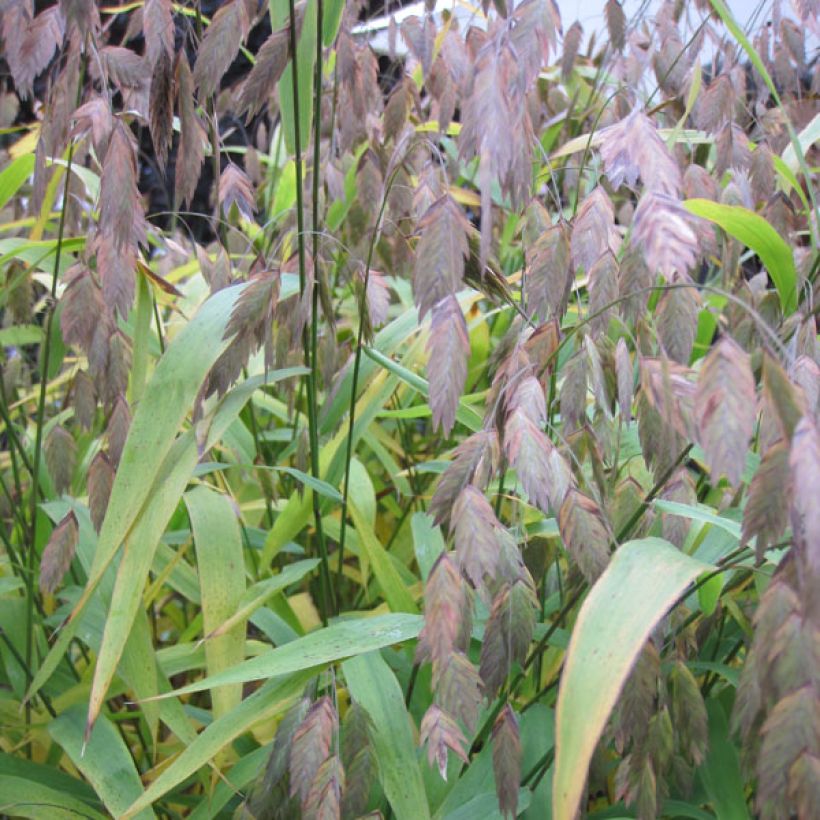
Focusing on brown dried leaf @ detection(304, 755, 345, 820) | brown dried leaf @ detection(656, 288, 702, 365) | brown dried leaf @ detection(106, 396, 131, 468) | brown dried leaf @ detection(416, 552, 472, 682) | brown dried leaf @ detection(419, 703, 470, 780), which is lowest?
brown dried leaf @ detection(304, 755, 345, 820)

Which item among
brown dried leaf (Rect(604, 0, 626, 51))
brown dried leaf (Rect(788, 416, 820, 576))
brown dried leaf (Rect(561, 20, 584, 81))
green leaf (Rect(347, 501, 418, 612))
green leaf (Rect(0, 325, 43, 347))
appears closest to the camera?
brown dried leaf (Rect(788, 416, 820, 576))

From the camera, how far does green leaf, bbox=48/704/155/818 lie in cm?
68

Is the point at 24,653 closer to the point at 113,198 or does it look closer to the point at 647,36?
the point at 113,198

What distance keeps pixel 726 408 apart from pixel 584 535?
160mm

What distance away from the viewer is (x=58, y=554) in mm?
723

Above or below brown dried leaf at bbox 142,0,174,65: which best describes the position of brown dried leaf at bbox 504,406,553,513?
below

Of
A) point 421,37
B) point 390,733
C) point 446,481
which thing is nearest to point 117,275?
point 446,481

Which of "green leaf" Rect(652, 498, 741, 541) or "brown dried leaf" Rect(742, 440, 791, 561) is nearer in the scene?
"brown dried leaf" Rect(742, 440, 791, 561)

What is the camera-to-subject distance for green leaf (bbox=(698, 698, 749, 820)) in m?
0.68

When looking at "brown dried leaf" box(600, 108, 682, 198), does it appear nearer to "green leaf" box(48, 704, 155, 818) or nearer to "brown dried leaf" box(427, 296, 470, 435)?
"brown dried leaf" box(427, 296, 470, 435)

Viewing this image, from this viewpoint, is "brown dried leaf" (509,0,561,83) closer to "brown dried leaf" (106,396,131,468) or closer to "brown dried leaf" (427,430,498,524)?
"brown dried leaf" (427,430,498,524)

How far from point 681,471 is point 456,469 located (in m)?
0.21

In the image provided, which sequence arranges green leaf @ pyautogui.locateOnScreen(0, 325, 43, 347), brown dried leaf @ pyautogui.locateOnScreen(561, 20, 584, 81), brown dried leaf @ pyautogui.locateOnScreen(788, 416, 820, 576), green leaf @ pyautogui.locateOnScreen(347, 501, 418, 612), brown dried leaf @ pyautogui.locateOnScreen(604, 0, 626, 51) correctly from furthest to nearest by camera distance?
1. brown dried leaf @ pyautogui.locateOnScreen(561, 20, 584, 81)
2. green leaf @ pyautogui.locateOnScreen(0, 325, 43, 347)
3. brown dried leaf @ pyautogui.locateOnScreen(604, 0, 626, 51)
4. green leaf @ pyautogui.locateOnScreen(347, 501, 418, 612)
5. brown dried leaf @ pyautogui.locateOnScreen(788, 416, 820, 576)

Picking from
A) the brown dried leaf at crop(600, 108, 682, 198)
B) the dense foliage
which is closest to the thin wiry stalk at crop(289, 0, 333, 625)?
the dense foliage
